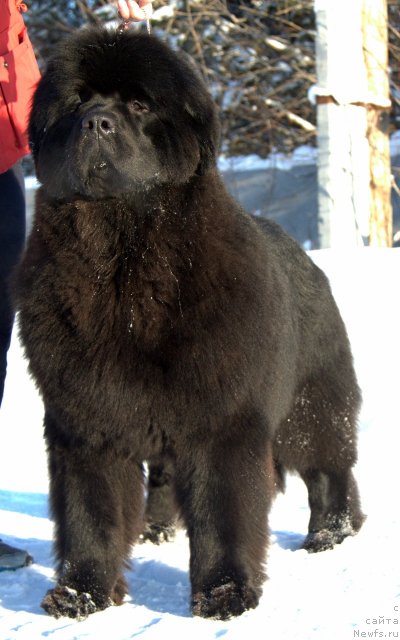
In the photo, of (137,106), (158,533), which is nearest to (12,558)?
(158,533)

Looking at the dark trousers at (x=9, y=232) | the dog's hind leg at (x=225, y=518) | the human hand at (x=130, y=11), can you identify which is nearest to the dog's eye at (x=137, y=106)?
the human hand at (x=130, y=11)

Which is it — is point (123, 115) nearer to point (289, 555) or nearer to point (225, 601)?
point (225, 601)

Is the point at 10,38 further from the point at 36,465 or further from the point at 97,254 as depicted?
the point at 36,465

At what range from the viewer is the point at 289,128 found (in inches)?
534

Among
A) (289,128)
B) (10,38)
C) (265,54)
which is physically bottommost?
(289,128)

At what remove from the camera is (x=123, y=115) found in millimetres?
2699

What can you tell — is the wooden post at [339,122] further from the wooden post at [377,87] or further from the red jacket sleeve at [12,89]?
the red jacket sleeve at [12,89]

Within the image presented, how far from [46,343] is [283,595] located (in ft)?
3.23

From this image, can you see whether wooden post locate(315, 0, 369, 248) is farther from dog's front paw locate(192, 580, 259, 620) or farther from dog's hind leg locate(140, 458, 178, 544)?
dog's front paw locate(192, 580, 259, 620)

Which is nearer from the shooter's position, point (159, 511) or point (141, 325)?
point (141, 325)

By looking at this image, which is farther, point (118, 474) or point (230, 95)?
point (230, 95)

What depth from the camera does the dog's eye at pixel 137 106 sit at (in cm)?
275

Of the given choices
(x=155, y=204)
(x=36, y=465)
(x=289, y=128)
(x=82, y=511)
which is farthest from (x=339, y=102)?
(x=289, y=128)

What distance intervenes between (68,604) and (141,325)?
0.80 metres
